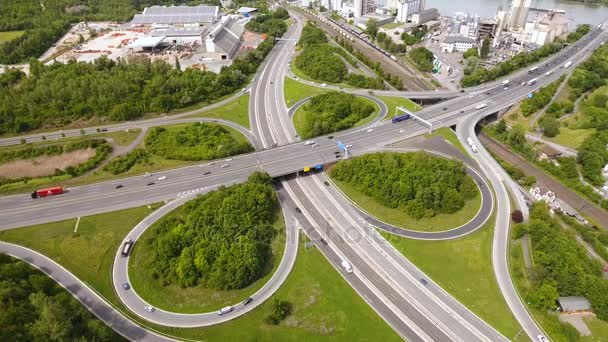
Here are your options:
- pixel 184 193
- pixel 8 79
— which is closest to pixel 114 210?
pixel 184 193

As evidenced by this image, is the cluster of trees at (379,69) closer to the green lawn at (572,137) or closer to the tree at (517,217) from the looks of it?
the green lawn at (572,137)

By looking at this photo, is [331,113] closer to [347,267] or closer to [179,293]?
[347,267]

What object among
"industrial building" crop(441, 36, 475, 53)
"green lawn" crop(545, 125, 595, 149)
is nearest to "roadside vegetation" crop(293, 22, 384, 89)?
"industrial building" crop(441, 36, 475, 53)

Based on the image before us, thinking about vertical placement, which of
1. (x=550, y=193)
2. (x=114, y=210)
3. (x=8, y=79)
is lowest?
(x=550, y=193)

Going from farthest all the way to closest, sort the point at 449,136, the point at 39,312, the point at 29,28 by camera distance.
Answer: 1. the point at 29,28
2. the point at 449,136
3. the point at 39,312

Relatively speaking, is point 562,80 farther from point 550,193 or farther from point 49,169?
point 49,169

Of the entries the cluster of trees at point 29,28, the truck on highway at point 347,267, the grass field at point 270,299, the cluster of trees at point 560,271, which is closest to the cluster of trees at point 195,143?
the grass field at point 270,299

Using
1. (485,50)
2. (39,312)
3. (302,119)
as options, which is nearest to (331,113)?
(302,119)
